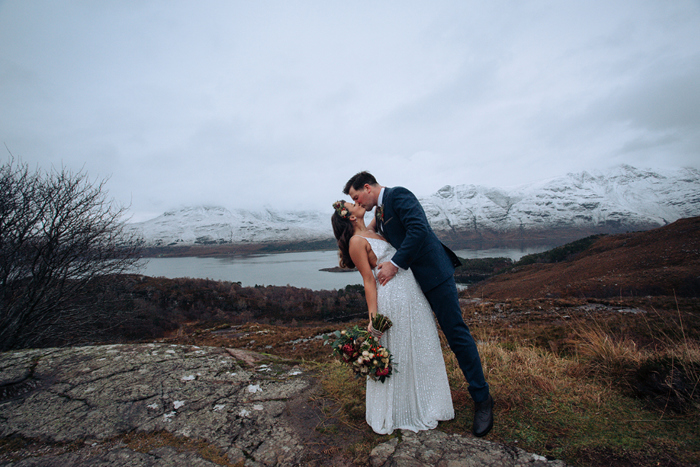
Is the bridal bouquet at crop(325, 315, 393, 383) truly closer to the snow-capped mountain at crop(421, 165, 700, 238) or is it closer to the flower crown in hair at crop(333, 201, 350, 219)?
the flower crown in hair at crop(333, 201, 350, 219)

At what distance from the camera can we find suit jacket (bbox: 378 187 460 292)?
2.23m

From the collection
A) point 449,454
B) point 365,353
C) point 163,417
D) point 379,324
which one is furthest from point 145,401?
point 449,454

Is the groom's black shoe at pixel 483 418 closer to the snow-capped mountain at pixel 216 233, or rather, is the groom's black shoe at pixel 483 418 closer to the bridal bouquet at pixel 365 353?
the bridal bouquet at pixel 365 353

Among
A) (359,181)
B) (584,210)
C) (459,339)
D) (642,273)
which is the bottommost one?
(642,273)

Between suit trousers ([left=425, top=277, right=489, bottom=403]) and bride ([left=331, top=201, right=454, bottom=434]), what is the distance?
5.3 inches

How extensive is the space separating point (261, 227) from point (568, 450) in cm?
17761

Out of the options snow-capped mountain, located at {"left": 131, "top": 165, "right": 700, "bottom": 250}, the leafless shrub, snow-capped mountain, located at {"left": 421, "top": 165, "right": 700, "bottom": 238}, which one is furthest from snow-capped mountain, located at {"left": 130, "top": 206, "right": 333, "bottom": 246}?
the leafless shrub

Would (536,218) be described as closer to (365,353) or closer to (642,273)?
(642,273)

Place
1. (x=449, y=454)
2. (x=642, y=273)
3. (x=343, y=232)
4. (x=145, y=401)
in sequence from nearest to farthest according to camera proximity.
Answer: (x=449, y=454) < (x=343, y=232) < (x=145, y=401) < (x=642, y=273)

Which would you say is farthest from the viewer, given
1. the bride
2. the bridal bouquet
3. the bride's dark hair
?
the bride's dark hair

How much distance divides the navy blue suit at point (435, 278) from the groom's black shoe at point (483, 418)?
54 mm

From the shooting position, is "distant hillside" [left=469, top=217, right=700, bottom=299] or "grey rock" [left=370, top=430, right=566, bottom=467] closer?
"grey rock" [left=370, top=430, right=566, bottom=467]

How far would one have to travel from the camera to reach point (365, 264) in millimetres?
2365

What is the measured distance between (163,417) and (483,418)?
2.80m
